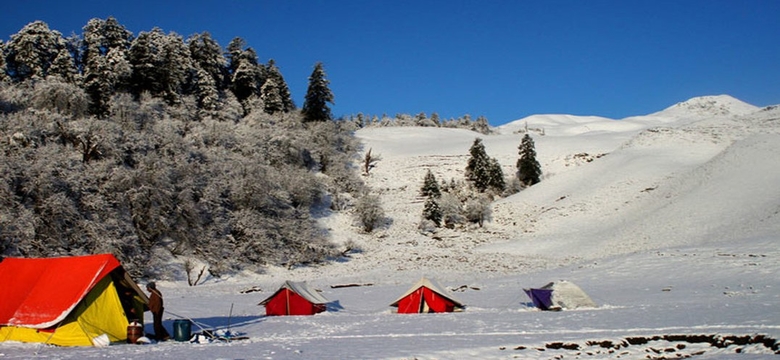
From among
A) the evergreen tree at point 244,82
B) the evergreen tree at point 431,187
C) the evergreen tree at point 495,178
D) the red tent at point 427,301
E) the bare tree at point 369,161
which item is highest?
the evergreen tree at point 244,82

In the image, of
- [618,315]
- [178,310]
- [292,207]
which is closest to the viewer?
[618,315]

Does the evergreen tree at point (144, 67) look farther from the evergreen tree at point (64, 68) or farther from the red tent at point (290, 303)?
the red tent at point (290, 303)

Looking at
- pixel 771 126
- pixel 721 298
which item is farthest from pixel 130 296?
pixel 771 126

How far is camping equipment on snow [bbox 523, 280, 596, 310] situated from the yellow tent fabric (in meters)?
15.0

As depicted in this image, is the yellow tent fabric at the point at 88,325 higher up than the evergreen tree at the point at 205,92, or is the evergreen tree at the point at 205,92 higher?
the evergreen tree at the point at 205,92

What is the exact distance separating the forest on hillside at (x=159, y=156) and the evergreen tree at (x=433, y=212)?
4.86 meters

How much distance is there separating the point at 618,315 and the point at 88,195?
99.2 feet

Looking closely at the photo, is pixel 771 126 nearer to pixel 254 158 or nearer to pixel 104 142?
pixel 254 158

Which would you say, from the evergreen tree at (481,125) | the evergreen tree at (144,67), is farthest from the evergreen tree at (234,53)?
the evergreen tree at (481,125)

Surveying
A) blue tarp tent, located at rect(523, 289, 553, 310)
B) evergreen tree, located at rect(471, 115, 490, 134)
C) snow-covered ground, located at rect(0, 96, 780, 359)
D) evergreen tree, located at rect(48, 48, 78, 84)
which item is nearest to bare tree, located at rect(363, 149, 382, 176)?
snow-covered ground, located at rect(0, 96, 780, 359)

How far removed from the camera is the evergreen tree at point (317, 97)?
2707 inches

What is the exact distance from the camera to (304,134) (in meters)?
60.0

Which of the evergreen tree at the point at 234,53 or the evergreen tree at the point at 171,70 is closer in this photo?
the evergreen tree at the point at 171,70

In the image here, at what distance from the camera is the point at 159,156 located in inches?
1609
